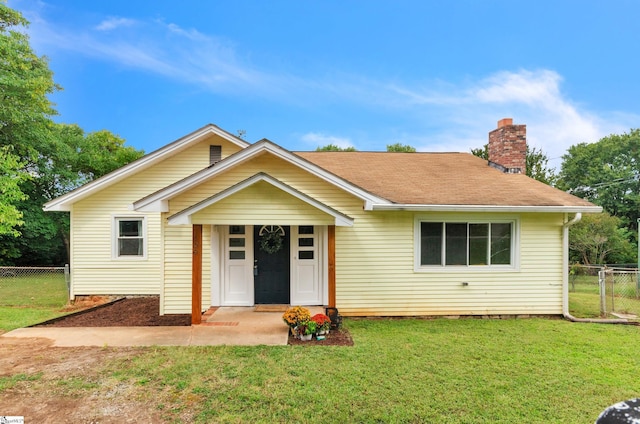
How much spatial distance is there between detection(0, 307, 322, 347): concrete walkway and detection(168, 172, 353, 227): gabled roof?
2113mm

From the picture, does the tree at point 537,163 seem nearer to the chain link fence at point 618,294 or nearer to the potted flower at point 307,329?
the chain link fence at point 618,294

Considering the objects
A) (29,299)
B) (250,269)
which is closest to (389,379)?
(250,269)

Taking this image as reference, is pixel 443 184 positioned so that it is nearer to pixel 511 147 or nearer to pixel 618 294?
pixel 511 147

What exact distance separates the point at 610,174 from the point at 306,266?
1509 inches

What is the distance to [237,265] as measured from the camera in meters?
7.73

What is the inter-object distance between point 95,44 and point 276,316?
16956 mm

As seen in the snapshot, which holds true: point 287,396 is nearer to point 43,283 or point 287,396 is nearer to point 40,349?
point 40,349

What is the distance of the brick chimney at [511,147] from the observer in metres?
9.16

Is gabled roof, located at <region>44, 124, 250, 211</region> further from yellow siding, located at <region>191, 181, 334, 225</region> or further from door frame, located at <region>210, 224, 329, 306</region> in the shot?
yellow siding, located at <region>191, 181, 334, 225</region>

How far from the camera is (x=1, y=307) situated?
871cm

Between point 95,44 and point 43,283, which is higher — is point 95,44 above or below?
above

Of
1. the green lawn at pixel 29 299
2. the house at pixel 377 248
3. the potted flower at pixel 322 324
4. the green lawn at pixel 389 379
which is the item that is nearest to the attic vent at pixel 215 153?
the house at pixel 377 248

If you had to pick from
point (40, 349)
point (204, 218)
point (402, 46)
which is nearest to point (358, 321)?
point (204, 218)

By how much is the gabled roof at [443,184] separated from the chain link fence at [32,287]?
9.29m
